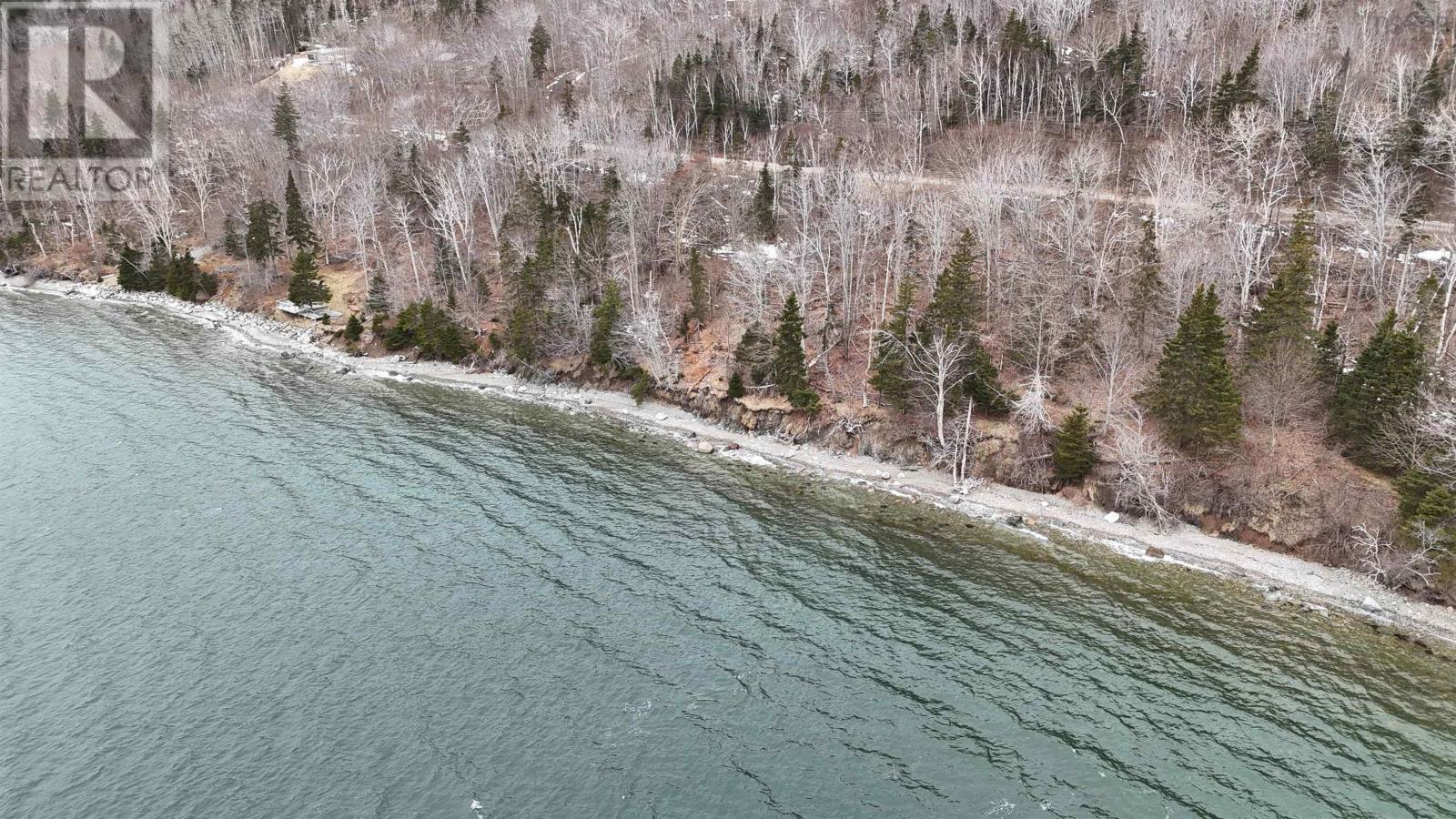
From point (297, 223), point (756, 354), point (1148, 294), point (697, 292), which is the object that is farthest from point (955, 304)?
point (297, 223)

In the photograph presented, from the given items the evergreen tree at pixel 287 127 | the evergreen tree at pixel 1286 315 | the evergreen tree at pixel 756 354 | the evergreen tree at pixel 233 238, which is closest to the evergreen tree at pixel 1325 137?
the evergreen tree at pixel 1286 315

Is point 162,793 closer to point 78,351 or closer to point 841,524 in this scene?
point 841,524

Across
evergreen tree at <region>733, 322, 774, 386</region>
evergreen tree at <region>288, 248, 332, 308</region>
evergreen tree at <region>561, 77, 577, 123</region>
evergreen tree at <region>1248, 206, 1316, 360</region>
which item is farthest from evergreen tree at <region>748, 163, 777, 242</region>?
evergreen tree at <region>288, 248, 332, 308</region>

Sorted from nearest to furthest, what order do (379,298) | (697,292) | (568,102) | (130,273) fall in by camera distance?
(697,292)
(379,298)
(130,273)
(568,102)

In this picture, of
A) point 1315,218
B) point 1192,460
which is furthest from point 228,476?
point 1315,218

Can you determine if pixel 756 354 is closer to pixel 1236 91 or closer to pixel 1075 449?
pixel 1075 449

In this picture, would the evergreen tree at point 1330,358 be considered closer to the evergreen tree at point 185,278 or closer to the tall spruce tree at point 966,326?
the tall spruce tree at point 966,326
